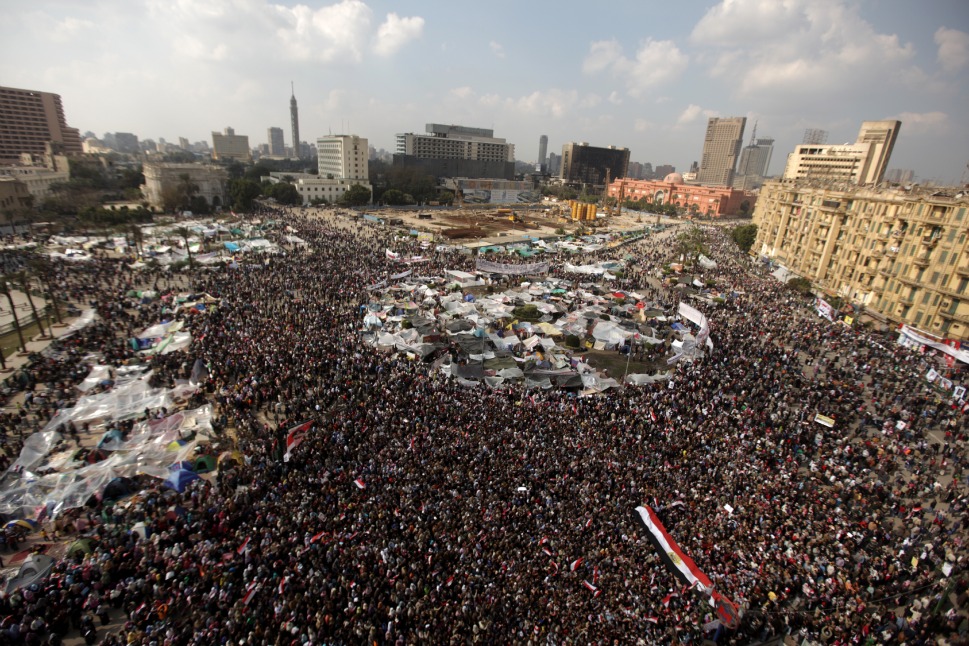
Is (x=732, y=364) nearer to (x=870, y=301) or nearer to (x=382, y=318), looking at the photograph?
(x=382, y=318)

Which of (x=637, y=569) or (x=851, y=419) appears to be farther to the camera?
(x=851, y=419)

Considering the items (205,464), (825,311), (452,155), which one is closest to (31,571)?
(205,464)

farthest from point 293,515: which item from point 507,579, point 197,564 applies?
point 507,579

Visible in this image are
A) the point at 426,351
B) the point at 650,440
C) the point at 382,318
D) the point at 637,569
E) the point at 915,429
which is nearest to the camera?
the point at 637,569

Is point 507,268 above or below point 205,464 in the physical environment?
above

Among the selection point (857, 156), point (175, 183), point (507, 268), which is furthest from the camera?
point (857, 156)

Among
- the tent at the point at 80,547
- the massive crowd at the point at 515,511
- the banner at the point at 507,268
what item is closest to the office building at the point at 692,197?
the banner at the point at 507,268

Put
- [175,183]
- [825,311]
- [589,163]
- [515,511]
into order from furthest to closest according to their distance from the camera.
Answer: [589,163], [175,183], [825,311], [515,511]

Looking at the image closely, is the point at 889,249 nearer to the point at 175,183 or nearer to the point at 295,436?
the point at 295,436
